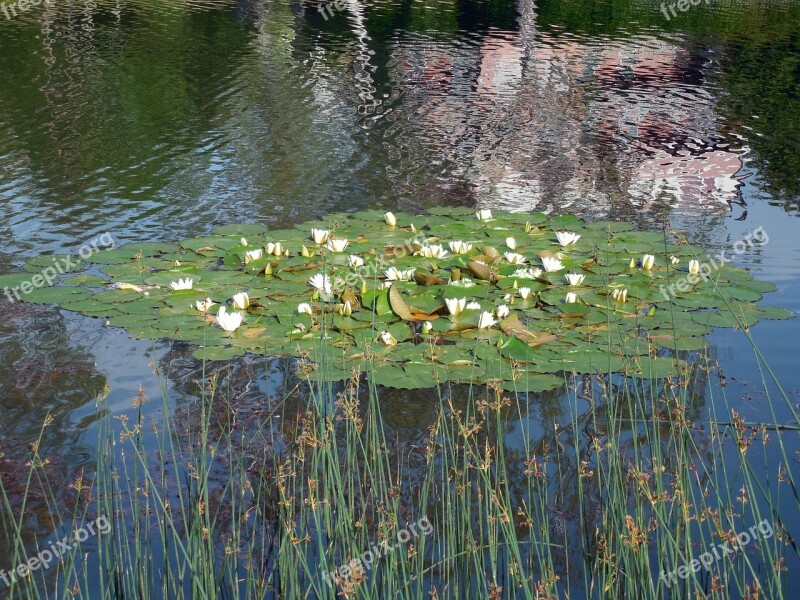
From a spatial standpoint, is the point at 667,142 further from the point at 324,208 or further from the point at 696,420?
the point at 696,420

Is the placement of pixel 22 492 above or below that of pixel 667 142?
above

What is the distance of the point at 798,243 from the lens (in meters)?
5.98

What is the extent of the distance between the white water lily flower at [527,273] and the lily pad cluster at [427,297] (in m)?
0.01

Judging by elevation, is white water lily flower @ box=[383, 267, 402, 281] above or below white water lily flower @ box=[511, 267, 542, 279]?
above

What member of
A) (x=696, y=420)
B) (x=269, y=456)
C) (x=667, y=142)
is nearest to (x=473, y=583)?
(x=269, y=456)

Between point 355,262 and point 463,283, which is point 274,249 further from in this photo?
point 463,283

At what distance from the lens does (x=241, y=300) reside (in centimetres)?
451

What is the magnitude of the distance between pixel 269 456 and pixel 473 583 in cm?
103

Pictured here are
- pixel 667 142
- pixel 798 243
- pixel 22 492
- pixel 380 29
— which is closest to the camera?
pixel 22 492

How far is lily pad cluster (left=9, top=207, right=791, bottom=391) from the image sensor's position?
4102 millimetres

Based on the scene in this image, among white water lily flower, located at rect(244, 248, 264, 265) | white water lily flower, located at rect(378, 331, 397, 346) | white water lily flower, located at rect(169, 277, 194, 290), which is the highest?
white water lily flower, located at rect(169, 277, 194, 290)

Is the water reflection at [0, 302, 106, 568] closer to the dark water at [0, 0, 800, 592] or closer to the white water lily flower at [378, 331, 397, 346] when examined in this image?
the dark water at [0, 0, 800, 592]

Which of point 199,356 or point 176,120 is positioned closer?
point 199,356

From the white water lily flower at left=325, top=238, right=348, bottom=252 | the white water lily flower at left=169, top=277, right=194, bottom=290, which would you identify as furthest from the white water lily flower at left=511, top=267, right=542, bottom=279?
the white water lily flower at left=169, top=277, right=194, bottom=290
